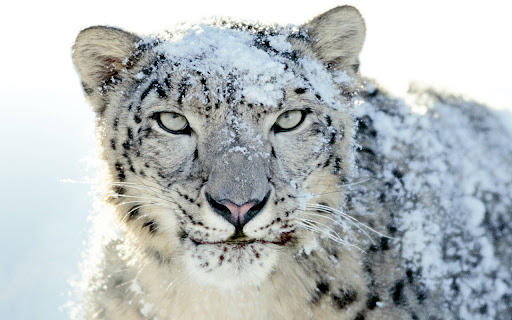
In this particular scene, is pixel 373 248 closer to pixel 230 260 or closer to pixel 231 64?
pixel 230 260

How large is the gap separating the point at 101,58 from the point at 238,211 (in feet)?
3.85

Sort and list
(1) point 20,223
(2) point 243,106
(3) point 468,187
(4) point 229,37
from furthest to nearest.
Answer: (1) point 20,223
(3) point 468,187
(4) point 229,37
(2) point 243,106

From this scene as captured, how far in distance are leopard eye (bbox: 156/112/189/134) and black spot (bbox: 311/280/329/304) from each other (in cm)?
100

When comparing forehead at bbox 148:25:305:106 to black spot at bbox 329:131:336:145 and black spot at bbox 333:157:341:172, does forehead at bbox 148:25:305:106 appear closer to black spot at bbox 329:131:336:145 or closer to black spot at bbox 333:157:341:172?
black spot at bbox 329:131:336:145

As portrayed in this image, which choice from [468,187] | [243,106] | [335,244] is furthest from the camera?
[468,187]

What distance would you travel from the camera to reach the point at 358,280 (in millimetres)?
2834

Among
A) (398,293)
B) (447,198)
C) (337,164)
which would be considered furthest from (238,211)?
(447,198)

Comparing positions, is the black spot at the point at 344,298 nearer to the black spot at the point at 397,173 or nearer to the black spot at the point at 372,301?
the black spot at the point at 372,301

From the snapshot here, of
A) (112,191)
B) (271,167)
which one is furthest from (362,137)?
(112,191)

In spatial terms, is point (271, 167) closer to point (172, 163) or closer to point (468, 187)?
point (172, 163)

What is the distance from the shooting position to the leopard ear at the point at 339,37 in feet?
9.44

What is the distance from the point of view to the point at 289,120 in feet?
8.66

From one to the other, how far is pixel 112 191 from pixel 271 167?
85 cm

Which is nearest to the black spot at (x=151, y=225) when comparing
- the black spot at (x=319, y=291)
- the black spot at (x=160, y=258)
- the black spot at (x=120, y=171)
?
the black spot at (x=160, y=258)
